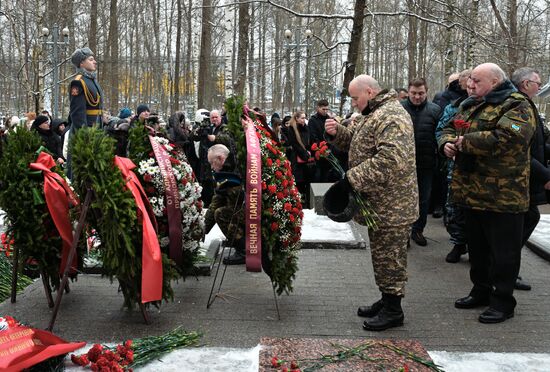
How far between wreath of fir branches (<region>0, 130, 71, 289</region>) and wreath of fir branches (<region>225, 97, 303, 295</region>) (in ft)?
5.35

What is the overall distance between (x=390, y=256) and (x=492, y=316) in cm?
110

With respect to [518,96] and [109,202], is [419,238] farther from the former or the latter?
[109,202]

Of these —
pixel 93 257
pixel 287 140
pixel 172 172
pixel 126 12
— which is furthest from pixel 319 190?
pixel 126 12

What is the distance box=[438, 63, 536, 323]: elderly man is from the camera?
4711 mm

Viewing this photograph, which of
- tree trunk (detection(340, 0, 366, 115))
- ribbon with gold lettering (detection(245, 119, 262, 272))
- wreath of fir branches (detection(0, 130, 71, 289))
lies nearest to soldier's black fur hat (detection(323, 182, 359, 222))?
ribbon with gold lettering (detection(245, 119, 262, 272))

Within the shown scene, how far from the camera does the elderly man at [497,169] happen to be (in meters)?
4.71

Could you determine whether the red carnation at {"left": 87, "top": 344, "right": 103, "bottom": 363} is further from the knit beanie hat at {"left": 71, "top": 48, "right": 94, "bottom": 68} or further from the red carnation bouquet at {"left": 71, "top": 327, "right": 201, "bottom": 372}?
the knit beanie hat at {"left": 71, "top": 48, "right": 94, "bottom": 68}

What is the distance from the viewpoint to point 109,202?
435 cm

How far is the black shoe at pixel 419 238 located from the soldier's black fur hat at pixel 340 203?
132 inches

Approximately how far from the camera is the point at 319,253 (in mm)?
7352

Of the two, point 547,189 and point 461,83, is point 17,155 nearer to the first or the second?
point 547,189

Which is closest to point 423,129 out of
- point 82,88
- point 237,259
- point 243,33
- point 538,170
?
point 538,170

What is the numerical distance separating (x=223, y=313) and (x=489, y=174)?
258 cm

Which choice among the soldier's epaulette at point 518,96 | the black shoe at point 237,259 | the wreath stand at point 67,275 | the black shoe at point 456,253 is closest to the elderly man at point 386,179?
the soldier's epaulette at point 518,96
